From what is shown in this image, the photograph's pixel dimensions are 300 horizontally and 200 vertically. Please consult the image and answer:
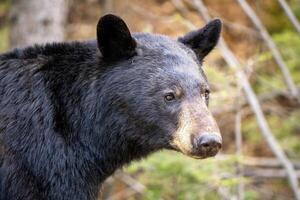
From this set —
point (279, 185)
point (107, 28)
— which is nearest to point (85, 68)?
point (107, 28)

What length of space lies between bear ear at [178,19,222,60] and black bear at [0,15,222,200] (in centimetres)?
19

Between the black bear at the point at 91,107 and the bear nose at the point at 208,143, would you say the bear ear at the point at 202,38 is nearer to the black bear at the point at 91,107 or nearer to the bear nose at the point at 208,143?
the black bear at the point at 91,107

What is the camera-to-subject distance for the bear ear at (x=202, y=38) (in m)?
A: 5.16

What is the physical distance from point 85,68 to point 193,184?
344 centimetres

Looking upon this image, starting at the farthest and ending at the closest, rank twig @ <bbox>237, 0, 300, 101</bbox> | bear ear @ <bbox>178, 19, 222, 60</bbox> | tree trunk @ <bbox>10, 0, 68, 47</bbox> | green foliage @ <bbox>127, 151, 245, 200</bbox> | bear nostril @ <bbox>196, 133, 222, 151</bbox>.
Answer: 1. twig @ <bbox>237, 0, 300, 101</bbox>
2. tree trunk @ <bbox>10, 0, 68, 47</bbox>
3. green foliage @ <bbox>127, 151, 245, 200</bbox>
4. bear ear @ <bbox>178, 19, 222, 60</bbox>
5. bear nostril @ <bbox>196, 133, 222, 151</bbox>

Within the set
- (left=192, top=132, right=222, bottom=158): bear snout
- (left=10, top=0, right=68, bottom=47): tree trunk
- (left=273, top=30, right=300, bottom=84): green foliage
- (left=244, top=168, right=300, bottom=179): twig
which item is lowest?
(left=244, top=168, right=300, bottom=179): twig

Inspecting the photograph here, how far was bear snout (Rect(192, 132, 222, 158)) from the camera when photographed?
419 cm

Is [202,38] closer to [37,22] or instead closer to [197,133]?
[197,133]

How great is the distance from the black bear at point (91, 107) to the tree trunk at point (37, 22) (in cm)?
275

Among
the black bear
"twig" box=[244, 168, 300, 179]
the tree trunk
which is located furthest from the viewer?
"twig" box=[244, 168, 300, 179]

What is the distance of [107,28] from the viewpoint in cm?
466

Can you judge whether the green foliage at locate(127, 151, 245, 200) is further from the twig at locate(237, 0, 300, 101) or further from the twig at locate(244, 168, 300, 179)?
the twig at locate(237, 0, 300, 101)

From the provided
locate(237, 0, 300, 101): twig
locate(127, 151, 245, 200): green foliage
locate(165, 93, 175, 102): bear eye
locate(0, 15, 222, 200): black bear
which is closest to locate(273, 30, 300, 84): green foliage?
locate(237, 0, 300, 101): twig

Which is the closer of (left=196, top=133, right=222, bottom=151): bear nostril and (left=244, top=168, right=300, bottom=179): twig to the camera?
(left=196, top=133, right=222, bottom=151): bear nostril
